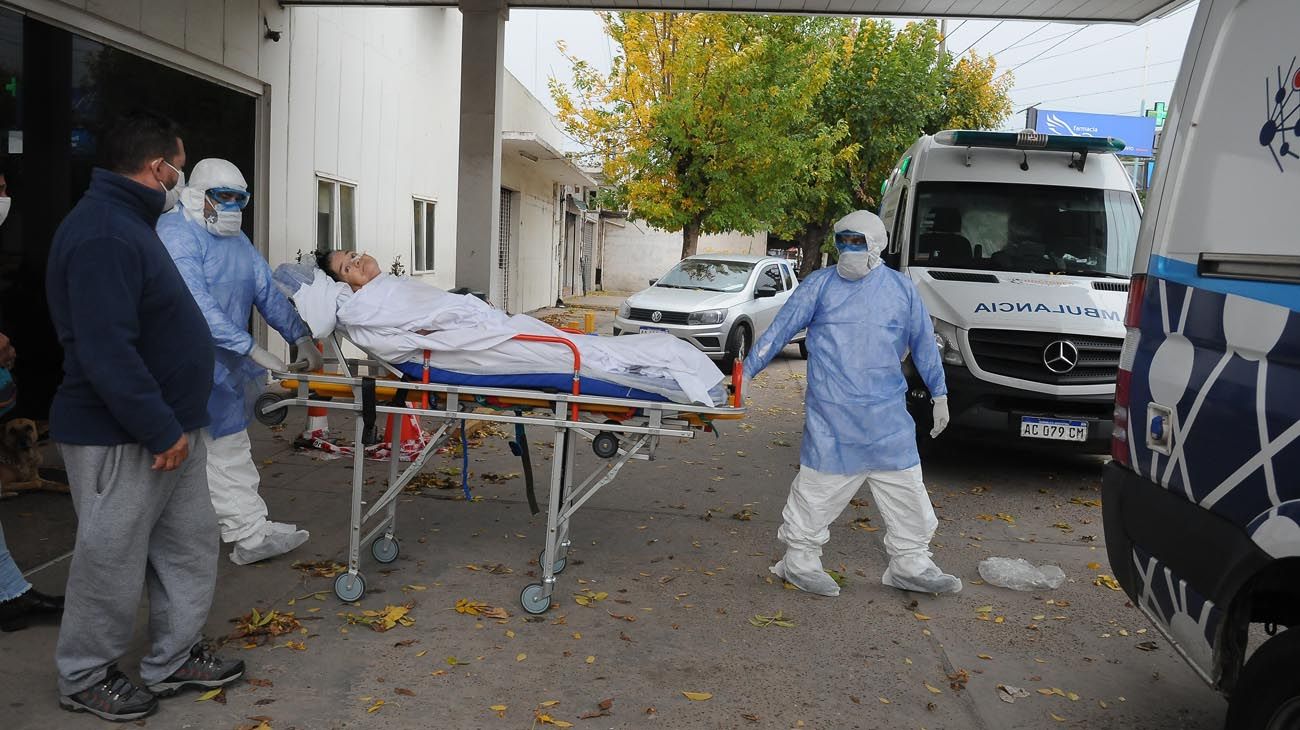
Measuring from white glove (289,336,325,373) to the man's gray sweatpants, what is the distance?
1.18 m

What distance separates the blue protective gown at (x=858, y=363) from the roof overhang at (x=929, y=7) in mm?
7008

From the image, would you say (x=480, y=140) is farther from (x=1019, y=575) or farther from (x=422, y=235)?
(x=1019, y=575)

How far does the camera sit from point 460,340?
4457 mm

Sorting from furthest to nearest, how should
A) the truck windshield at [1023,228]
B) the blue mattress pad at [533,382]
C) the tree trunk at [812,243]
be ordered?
the tree trunk at [812,243], the truck windshield at [1023,228], the blue mattress pad at [533,382]

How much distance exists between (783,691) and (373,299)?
2.45 meters

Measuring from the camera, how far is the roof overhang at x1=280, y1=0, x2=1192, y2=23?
11.0m

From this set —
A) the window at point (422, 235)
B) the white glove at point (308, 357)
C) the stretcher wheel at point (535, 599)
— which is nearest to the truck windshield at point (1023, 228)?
the stretcher wheel at point (535, 599)

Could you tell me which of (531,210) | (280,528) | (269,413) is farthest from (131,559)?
(531,210)

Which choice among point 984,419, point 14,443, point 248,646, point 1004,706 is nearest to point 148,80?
point 14,443

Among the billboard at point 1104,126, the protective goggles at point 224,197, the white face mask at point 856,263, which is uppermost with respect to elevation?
the billboard at point 1104,126

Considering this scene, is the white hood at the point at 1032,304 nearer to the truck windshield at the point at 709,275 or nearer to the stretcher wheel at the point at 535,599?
the stretcher wheel at the point at 535,599

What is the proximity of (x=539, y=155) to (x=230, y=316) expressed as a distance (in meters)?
15.8

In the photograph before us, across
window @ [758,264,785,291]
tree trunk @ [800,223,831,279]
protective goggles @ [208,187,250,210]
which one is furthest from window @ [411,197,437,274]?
tree trunk @ [800,223,831,279]

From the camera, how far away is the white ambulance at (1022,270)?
291 inches
